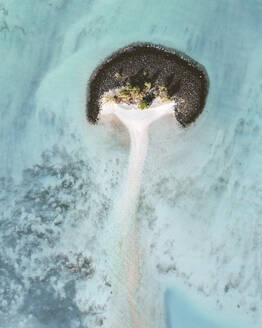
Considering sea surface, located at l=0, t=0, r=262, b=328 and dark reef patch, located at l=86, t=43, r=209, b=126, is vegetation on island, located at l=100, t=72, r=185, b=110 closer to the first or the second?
dark reef patch, located at l=86, t=43, r=209, b=126

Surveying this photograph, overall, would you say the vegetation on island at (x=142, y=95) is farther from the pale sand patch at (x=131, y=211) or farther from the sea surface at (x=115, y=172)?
the sea surface at (x=115, y=172)

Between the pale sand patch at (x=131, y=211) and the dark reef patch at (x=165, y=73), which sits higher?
the dark reef patch at (x=165, y=73)

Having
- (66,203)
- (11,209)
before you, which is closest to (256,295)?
(66,203)

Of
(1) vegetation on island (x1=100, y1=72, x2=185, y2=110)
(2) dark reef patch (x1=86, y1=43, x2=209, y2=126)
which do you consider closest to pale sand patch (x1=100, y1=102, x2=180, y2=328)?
(1) vegetation on island (x1=100, y1=72, x2=185, y2=110)

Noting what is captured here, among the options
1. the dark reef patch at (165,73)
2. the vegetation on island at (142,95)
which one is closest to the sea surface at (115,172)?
the dark reef patch at (165,73)

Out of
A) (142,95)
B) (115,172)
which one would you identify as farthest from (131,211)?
(142,95)

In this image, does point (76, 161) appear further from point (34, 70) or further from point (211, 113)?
point (211, 113)
